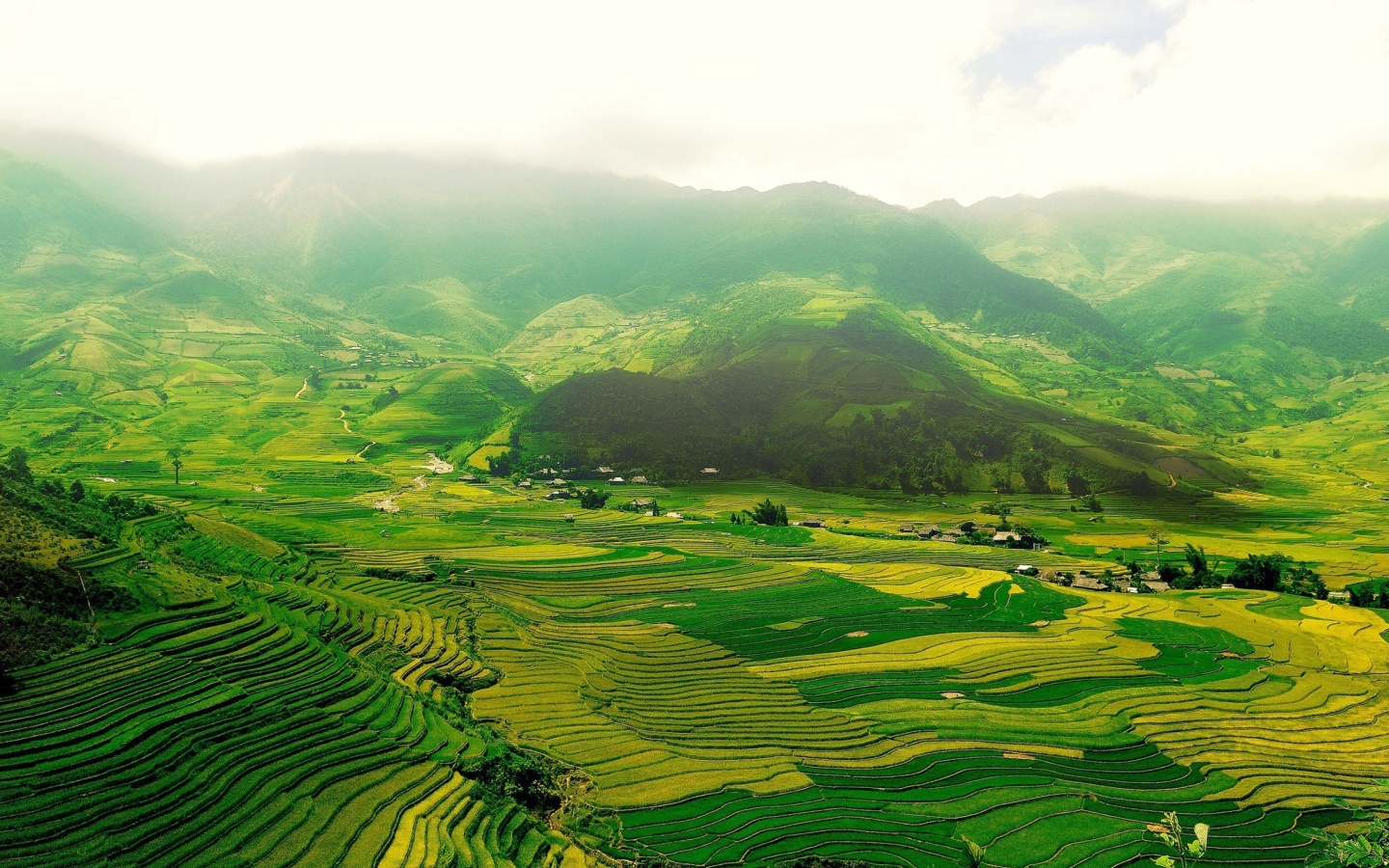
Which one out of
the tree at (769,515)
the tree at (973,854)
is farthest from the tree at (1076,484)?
the tree at (973,854)

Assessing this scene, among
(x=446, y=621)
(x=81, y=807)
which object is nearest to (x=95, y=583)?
(x=81, y=807)

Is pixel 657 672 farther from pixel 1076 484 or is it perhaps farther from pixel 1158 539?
pixel 1076 484

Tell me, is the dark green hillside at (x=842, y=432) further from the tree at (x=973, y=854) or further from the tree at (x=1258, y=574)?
the tree at (x=973, y=854)

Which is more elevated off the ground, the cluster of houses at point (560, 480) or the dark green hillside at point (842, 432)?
the dark green hillside at point (842, 432)

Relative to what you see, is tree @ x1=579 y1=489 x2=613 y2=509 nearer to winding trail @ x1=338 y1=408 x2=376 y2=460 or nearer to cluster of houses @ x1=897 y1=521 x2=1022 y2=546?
cluster of houses @ x1=897 y1=521 x2=1022 y2=546

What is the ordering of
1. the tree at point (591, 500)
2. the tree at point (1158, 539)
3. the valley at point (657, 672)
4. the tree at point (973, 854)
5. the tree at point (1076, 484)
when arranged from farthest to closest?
1. the tree at point (1076, 484)
2. the tree at point (591, 500)
3. the tree at point (1158, 539)
4. the valley at point (657, 672)
5. the tree at point (973, 854)

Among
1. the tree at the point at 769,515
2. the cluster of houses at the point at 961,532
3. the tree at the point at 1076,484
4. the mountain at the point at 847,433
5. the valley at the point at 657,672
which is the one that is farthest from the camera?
the mountain at the point at 847,433

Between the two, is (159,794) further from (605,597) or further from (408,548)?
(408,548)
